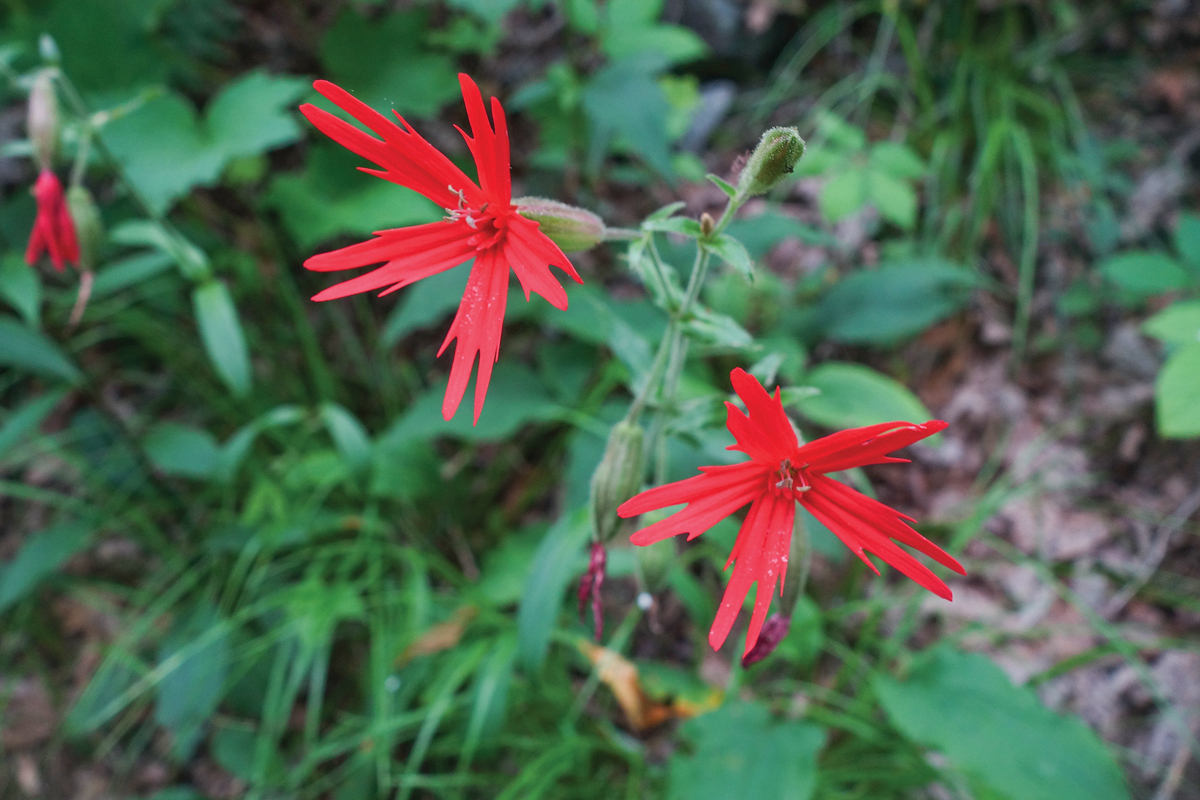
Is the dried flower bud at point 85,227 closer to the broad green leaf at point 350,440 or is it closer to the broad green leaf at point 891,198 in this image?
the broad green leaf at point 350,440

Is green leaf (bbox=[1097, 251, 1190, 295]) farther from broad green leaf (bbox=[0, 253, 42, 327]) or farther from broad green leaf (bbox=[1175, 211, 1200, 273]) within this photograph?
broad green leaf (bbox=[0, 253, 42, 327])

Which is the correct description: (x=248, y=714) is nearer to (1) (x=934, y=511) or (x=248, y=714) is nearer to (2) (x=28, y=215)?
(2) (x=28, y=215)

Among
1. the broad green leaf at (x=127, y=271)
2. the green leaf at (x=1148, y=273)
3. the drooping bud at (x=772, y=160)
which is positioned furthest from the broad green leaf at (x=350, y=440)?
the green leaf at (x=1148, y=273)

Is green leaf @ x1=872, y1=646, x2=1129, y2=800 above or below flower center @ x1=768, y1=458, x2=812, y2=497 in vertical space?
below

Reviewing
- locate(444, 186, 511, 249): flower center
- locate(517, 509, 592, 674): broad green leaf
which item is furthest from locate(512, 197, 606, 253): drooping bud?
locate(517, 509, 592, 674): broad green leaf

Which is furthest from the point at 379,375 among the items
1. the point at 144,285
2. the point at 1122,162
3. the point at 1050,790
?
the point at 1122,162
